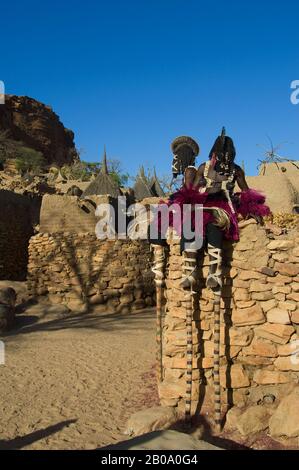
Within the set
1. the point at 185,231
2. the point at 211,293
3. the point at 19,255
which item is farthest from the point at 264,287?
the point at 19,255

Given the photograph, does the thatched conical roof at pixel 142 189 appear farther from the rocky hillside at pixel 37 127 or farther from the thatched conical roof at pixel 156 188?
the rocky hillside at pixel 37 127

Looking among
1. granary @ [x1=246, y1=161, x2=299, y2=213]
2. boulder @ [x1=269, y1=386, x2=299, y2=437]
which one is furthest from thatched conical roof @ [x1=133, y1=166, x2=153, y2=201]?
boulder @ [x1=269, y1=386, x2=299, y2=437]

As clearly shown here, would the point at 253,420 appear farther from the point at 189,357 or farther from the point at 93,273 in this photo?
the point at 93,273

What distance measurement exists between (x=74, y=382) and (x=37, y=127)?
147ft

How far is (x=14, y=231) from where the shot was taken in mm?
16094

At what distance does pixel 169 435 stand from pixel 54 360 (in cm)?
434

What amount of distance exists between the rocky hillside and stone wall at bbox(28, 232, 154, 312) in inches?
1419

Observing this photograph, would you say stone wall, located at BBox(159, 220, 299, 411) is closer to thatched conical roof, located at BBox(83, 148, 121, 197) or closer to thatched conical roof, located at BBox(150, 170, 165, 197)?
thatched conical roof, located at BBox(83, 148, 121, 197)

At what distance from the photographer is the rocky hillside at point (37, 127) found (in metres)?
44.5

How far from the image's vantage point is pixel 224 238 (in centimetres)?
445

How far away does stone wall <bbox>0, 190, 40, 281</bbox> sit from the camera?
50.5ft

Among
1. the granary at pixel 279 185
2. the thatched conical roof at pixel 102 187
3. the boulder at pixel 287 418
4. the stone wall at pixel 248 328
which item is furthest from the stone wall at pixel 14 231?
the boulder at pixel 287 418

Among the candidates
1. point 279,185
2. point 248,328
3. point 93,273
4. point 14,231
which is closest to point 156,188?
point 14,231
